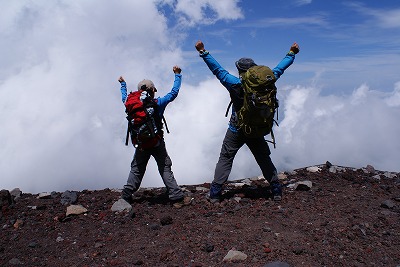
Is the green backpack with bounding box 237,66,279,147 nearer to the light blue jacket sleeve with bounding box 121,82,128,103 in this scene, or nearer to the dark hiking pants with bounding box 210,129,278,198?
the dark hiking pants with bounding box 210,129,278,198

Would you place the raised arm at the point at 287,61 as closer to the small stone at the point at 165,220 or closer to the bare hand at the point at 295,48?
the bare hand at the point at 295,48

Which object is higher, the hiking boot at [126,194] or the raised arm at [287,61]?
the raised arm at [287,61]

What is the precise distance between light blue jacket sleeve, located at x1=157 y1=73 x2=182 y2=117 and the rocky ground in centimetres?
234

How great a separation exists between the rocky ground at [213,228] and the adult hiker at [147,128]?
64cm

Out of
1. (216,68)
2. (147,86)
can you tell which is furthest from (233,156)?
(147,86)

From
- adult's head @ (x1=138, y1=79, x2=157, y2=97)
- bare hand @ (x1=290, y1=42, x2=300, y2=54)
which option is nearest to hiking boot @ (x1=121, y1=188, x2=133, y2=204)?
adult's head @ (x1=138, y1=79, x2=157, y2=97)

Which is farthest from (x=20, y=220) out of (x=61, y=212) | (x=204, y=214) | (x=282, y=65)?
(x=282, y=65)

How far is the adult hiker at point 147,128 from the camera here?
9.23m

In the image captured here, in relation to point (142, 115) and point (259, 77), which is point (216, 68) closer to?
point (259, 77)

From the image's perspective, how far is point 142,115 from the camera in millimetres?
9180

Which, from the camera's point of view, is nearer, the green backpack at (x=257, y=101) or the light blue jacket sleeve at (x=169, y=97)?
the green backpack at (x=257, y=101)

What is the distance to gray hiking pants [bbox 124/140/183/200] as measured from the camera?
9906mm

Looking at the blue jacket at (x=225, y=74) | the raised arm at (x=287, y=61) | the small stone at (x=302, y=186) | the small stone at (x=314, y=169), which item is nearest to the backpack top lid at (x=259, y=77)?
the blue jacket at (x=225, y=74)

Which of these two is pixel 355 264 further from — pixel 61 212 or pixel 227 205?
pixel 61 212
